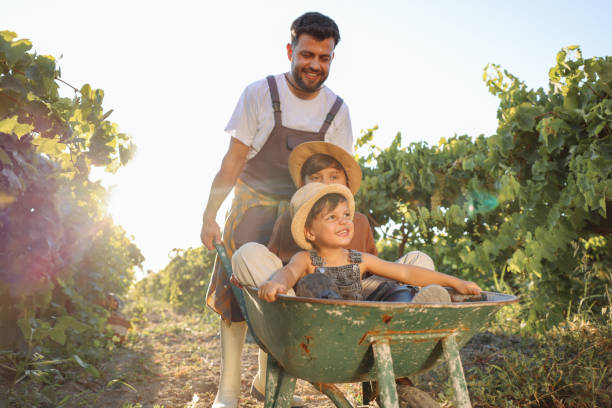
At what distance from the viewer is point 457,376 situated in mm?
1636

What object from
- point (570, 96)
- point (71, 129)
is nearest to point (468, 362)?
point (570, 96)

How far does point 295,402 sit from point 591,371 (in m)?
1.67

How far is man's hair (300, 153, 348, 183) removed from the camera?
8.17 ft

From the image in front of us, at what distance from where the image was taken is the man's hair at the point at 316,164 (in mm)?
2490

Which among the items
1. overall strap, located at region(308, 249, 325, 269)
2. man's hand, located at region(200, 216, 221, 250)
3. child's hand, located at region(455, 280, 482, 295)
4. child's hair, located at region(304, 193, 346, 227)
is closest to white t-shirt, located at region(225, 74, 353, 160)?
man's hand, located at region(200, 216, 221, 250)

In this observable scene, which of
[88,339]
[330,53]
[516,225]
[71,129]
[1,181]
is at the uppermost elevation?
[330,53]

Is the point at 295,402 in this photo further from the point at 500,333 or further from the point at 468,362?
the point at 500,333

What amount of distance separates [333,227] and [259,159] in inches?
31.4

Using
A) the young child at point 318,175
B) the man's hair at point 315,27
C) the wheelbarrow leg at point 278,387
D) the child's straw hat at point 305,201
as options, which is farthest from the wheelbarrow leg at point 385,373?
the man's hair at point 315,27

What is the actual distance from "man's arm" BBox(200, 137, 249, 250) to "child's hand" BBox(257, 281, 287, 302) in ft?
3.52

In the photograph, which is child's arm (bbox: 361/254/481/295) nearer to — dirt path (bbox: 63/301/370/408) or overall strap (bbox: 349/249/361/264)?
overall strap (bbox: 349/249/361/264)

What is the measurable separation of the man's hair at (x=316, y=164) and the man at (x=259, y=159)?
22 cm

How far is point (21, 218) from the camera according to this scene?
2.55 meters

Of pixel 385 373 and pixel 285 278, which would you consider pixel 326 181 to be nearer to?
pixel 285 278
